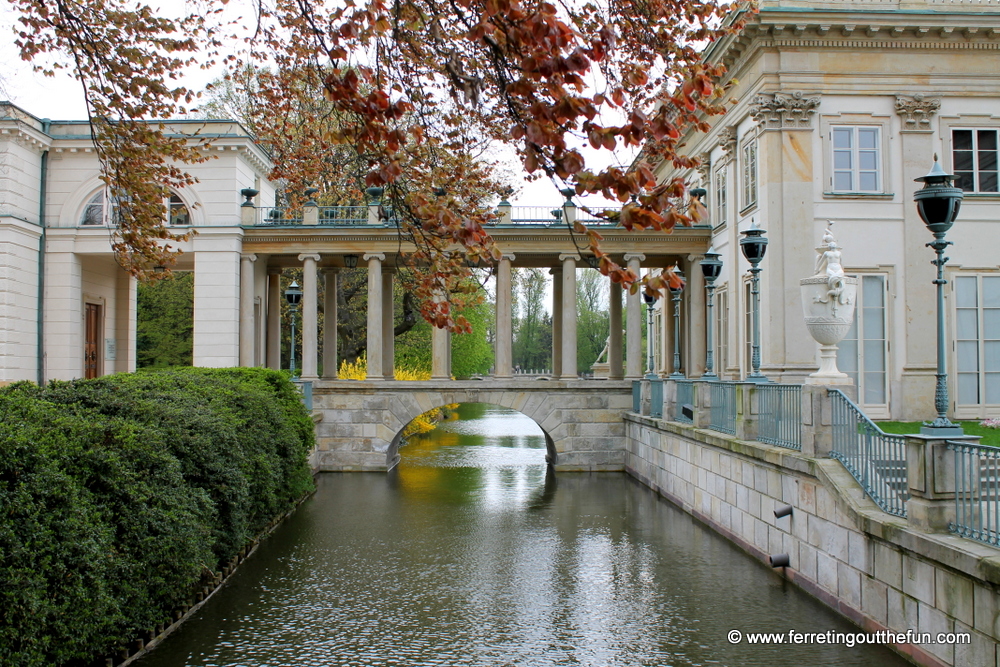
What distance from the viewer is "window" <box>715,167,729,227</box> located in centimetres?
2397

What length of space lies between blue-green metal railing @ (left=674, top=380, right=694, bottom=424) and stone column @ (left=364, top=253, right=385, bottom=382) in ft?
31.1

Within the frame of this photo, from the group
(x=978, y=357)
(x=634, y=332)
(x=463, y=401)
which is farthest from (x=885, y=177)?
(x=463, y=401)

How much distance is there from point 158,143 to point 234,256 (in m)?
15.8

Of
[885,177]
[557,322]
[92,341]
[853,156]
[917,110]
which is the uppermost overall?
[917,110]

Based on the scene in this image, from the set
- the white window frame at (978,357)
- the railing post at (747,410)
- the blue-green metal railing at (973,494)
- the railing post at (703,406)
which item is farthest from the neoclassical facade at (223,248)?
the blue-green metal railing at (973,494)

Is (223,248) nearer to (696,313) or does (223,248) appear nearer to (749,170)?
(696,313)

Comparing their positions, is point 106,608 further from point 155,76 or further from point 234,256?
point 234,256

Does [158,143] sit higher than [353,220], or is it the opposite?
[353,220]

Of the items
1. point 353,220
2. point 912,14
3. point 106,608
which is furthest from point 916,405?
point 106,608

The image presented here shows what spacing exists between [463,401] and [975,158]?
13.6 meters

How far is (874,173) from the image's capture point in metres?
20.0

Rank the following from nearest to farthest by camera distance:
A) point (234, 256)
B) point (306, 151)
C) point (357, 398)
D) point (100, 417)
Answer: point (100, 417) < point (306, 151) < point (357, 398) < point (234, 256)

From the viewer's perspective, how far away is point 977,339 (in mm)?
19891

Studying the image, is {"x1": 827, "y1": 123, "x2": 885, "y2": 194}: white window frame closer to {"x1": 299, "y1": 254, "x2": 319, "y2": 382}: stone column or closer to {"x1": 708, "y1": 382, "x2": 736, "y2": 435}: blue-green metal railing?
{"x1": 708, "y1": 382, "x2": 736, "y2": 435}: blue-green metal railing
